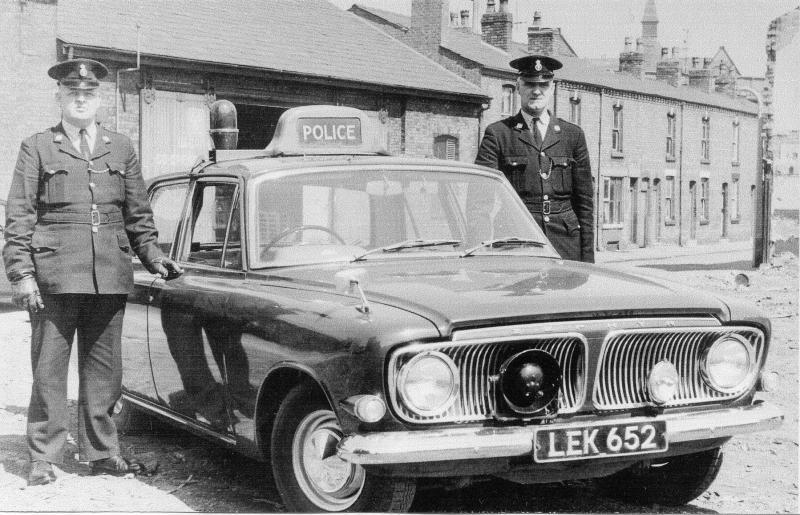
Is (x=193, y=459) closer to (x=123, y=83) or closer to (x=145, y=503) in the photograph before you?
(x=145, y=503)

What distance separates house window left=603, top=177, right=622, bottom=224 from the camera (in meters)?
37.5

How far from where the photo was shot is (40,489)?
5242 millimetres

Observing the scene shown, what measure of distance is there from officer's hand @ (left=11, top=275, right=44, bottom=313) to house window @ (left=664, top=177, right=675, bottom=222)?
3808 centimetres

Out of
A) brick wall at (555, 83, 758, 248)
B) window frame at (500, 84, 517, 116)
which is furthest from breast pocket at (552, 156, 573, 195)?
brick wall at (555, 83, 758, 248)

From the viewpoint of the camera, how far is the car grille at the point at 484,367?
149 inches

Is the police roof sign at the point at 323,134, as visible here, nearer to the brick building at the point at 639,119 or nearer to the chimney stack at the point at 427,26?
the brick building at the point at 639,119

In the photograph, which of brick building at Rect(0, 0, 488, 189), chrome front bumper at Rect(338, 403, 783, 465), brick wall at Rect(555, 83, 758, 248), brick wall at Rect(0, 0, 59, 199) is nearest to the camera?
chrome front bumper at Rect(338, 403, 783, 465)

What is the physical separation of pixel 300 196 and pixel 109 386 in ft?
4.94

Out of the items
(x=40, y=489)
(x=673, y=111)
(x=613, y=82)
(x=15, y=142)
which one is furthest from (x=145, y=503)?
(x=673, y=111)

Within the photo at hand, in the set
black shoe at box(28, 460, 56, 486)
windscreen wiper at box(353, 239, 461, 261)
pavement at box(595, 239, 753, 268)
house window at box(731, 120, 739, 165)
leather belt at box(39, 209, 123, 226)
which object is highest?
house window at box(731, 120, 739, 165)

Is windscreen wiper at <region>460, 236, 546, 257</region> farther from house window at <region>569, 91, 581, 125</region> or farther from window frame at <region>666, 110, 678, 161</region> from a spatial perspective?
window frame at <region>666, 110, 678, 161</region>

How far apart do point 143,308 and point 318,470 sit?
202 centimetres

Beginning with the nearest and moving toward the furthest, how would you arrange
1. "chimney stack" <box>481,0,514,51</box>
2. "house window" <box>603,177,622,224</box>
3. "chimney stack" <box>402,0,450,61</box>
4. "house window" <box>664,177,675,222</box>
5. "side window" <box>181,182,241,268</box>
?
"side window" <box>181,182,241,268</box>, "chimney stack" <box>402,0,450,61</box>, "chimney stack" <box>481,0,514,51</box>, "house window" <box>603,177,622,224</box>, "house window" <box>664,177,675,222</box>

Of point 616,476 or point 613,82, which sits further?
point 613,82
